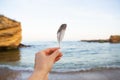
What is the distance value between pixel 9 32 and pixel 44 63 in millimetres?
26549

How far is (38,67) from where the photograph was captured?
0.87 meters

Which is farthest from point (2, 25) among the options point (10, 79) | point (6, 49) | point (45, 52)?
point (45, 52)

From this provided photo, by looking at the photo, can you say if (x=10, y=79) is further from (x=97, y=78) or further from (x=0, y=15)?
(x=0, y=15)

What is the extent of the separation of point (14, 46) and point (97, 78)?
22.2 meters

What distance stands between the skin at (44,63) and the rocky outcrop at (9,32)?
1006 inches

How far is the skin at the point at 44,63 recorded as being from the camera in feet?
2.78

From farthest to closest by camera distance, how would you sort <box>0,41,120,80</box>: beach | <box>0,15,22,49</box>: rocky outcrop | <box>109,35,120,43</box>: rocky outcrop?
<box>109,35,120,43</box>: rocky outcrop, <box>0,15,22,49</box>: rocky outcrop, <box>0,41,120,80</box>: beach

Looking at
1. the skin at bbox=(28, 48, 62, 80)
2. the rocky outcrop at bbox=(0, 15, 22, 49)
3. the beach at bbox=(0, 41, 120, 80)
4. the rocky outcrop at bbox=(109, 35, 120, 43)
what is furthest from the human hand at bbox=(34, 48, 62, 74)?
the rocky outcrop at bbox=(109, 35, 120, 43)

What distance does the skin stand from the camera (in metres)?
0.85

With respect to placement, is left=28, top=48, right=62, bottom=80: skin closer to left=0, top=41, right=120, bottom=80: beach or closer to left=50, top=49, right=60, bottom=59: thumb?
left=50, top=49, right=60, bottom=59: thumb

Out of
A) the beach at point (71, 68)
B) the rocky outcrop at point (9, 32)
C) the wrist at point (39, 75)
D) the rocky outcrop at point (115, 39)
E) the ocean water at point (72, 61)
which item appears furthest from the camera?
the rocky outcrop at point (115, 39)

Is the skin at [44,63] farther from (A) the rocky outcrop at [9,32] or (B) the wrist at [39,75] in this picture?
Answer: (A) the rocky outcrop at [9,32]

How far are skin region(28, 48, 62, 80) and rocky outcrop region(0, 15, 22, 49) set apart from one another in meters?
25.6

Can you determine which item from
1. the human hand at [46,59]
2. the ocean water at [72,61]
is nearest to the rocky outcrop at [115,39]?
the ocean water at [72,61]
